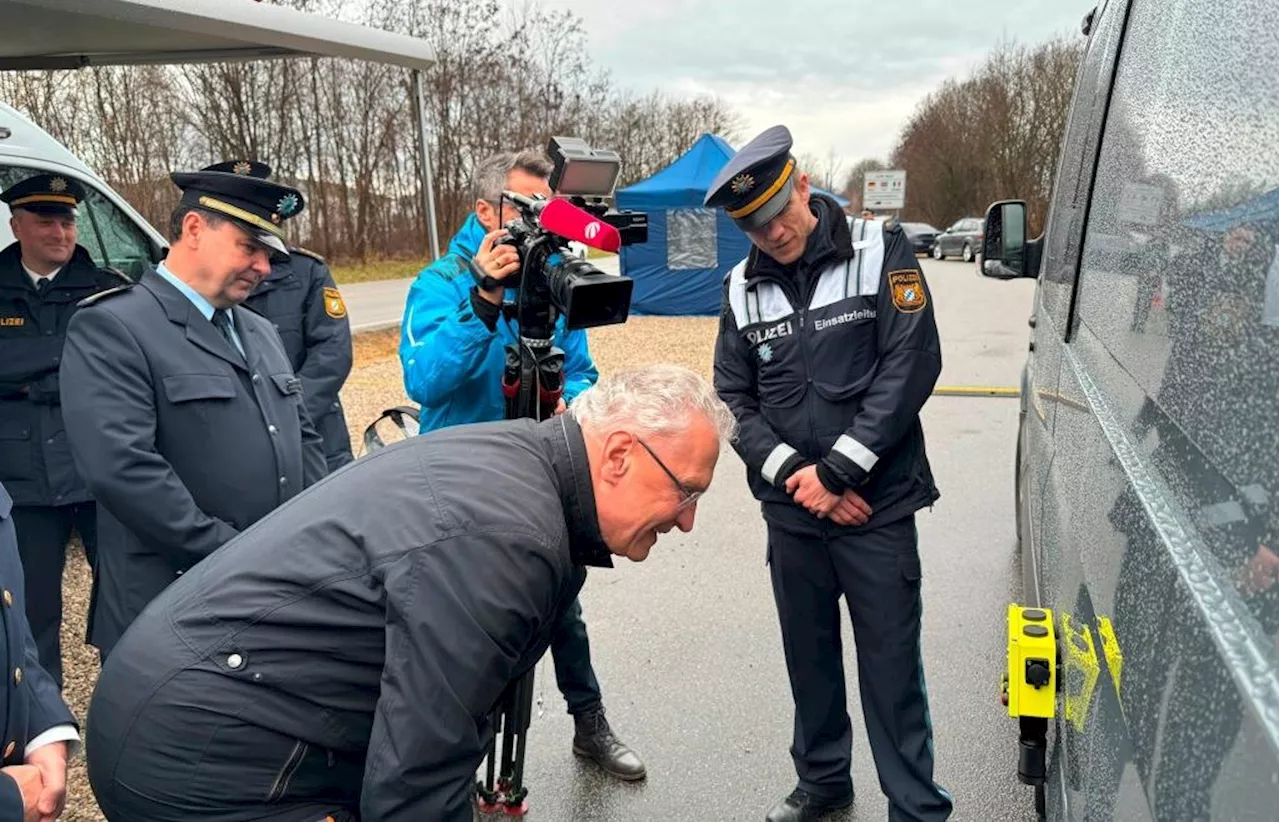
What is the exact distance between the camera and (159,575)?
248 cm

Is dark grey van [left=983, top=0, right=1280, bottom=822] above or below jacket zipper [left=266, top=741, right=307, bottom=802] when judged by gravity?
above

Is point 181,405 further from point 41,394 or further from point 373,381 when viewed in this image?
point 373,381

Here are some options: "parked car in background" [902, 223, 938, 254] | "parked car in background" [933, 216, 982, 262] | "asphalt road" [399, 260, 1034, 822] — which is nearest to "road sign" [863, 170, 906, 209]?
"parked car in background" [933, 216, 982, 262]

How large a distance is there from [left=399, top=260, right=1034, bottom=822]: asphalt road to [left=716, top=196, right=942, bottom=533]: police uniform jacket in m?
1.04

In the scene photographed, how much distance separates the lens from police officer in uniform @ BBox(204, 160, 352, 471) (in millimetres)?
4062

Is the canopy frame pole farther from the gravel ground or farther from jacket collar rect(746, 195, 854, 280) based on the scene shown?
jacket collar rect(746, 195, 854, 280)

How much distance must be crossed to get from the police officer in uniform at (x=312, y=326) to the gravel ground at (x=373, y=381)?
4.22 ft

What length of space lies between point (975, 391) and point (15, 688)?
28.9ft

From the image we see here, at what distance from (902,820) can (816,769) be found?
13.6 inches

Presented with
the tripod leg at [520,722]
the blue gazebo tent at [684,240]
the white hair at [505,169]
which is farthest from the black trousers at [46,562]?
the blue gazebo tent at [684,240]

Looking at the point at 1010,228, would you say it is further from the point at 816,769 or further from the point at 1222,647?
the point at 1222,647

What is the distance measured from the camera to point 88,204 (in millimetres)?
4543

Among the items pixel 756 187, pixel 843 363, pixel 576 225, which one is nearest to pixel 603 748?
pixel 843 363

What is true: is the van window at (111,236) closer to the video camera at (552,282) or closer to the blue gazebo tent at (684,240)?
the video camera at (552,282)
